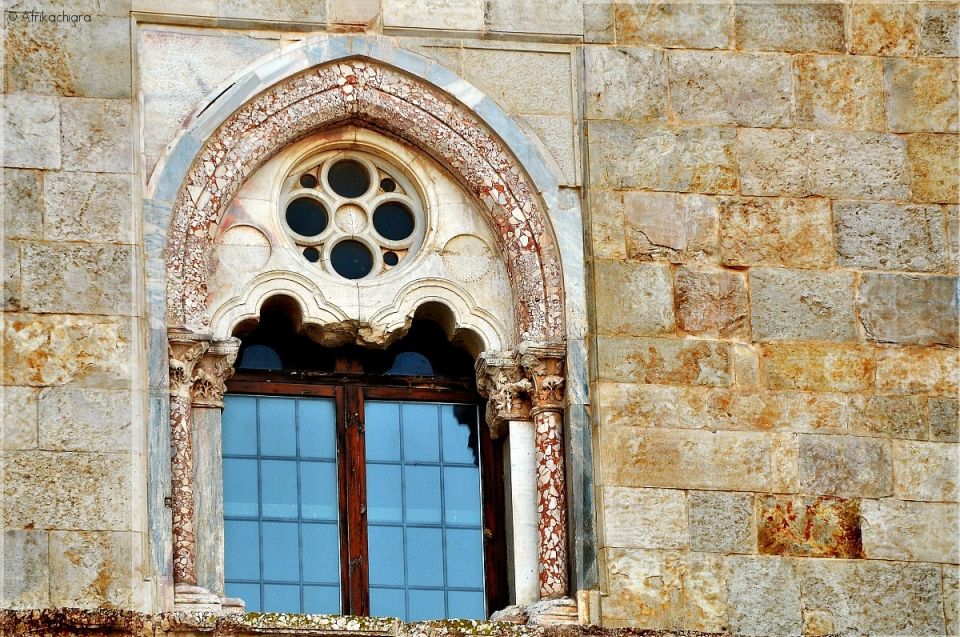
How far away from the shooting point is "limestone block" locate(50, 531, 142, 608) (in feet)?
43.2

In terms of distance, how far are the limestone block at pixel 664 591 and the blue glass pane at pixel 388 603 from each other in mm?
1018

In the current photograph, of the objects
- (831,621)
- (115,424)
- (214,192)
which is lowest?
(831,621)

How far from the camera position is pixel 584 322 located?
14289 mm

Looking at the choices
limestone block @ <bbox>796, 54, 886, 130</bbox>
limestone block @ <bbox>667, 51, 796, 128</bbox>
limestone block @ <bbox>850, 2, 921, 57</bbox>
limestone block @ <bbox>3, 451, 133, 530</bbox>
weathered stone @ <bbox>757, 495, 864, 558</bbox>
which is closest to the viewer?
limestone block @ <bbox>3, 451, 133, 530</bbox>

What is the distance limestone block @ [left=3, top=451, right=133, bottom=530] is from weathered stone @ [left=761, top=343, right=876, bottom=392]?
311 centimetres

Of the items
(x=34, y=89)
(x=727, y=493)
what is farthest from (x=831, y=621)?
(x=34, y=89)

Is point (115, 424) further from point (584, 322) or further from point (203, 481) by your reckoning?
point (584, 322)

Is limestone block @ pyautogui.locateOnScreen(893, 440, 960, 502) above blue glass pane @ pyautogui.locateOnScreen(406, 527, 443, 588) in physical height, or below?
above

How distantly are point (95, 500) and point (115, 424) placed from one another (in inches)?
14.6

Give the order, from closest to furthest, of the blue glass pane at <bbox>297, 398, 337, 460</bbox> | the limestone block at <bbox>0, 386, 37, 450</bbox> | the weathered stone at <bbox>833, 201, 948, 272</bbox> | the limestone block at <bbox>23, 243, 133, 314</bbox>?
Result: the limestone block at <bbox>0, 386, 37, 450</bbox>
the limestone block at <bbox>23, 243, 133, 314</bbox>
the blue glass pane at <bbox>297, 398, 337, 460</bbox>
the weathered stone at <bbox>833, 201, 948, 272</bbox>

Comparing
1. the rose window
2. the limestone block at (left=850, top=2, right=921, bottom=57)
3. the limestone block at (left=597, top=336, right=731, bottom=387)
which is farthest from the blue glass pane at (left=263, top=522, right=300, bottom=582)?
the limestone block at (left=850, top=2, right=921, bottom=57)

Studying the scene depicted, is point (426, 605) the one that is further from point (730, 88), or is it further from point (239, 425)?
point (730, 88)

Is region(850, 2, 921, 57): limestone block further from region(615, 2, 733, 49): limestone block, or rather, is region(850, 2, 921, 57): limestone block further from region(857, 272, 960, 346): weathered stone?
region(857, 272, 960, 346): weathered stone

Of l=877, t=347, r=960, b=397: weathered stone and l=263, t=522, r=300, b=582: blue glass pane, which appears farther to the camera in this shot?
l=877, t=347, r=960, b=397: weathered stone
